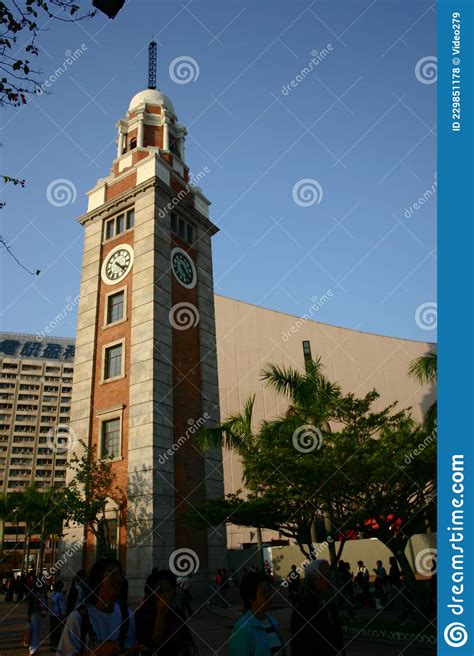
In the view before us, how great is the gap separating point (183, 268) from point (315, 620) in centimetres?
2367

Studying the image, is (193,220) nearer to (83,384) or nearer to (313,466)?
(83,384)

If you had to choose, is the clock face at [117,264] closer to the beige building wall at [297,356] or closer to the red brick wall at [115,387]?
the red brick wall at [115,387]

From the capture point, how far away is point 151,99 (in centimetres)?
3123

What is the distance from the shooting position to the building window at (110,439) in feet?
73.8

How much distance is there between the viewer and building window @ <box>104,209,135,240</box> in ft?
88.2

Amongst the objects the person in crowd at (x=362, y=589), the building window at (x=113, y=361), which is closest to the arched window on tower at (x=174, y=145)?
the building window at (x=113, y=361)

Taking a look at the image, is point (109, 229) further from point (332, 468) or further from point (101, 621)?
point (101, 621)

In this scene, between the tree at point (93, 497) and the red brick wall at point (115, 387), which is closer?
the tree at point (93, 497)

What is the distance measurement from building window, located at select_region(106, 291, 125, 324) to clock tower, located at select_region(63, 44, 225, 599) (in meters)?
0.06

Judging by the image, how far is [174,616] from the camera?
4.54 m

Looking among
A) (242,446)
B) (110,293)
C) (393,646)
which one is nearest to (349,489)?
(393,646)

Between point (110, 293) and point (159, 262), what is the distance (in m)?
3.12

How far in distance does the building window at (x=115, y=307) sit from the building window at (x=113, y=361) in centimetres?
137

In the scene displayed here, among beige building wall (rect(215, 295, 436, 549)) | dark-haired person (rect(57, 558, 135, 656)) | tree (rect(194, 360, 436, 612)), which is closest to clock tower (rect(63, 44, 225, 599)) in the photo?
tree (rect(194, 360, 436, 612))
